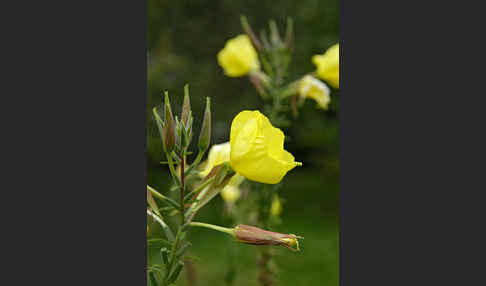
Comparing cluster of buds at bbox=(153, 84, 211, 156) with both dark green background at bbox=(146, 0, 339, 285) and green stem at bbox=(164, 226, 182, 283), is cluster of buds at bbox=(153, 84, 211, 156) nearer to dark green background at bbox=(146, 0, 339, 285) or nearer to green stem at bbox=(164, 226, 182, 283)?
green stem at bbox=(164, 226, 182, 283)

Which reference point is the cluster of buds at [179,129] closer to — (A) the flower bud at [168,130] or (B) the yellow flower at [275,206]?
(A) the flower bud at [168,130]

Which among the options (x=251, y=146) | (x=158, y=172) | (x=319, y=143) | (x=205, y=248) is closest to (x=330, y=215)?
(x=319, y=143)

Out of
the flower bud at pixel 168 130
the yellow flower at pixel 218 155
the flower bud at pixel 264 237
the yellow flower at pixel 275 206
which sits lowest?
the yellow flower at pixel 275 206

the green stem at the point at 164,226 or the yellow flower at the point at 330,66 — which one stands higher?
the yellow flower at the point at 330,66

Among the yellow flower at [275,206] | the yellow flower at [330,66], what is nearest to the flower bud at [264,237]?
the yellow flower at [275,206]

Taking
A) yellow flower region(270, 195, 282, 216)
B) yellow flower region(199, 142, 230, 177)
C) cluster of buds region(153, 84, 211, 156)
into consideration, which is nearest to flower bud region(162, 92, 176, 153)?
cluster of buds region(153, 84, 211, 156)

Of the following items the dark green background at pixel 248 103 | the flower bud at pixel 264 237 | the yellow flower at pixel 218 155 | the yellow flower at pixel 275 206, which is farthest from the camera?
the dark green background at pixel 248 103
